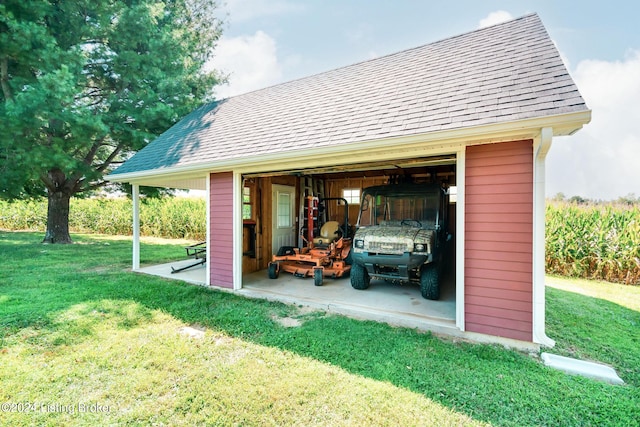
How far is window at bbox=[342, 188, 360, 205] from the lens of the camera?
8812 mm

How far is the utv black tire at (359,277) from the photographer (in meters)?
5.43

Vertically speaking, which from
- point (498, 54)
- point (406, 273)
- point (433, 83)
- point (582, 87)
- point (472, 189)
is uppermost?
point (498, 54)

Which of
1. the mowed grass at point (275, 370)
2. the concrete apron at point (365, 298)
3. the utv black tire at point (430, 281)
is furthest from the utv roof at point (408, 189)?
the mowed grass at point (275, 370)

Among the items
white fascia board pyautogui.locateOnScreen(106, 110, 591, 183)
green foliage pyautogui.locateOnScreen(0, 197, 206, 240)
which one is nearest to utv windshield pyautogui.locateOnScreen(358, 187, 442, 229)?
white fascia board pyautogui.locateOnScreen(106, 110, 591, 183)

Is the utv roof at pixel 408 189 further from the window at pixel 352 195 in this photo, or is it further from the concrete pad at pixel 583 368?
the concrete pad at pixel 583 368

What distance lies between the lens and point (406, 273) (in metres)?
4.69

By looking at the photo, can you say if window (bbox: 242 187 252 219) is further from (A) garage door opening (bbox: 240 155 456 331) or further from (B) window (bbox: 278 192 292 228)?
(B) window (bbox: 278 192 292 228)

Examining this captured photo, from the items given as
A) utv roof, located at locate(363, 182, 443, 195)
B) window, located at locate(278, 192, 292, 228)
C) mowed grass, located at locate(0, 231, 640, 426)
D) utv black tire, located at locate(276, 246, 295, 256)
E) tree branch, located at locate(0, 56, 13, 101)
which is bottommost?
mowed grass, located at locate(0, 231, 640, 426)

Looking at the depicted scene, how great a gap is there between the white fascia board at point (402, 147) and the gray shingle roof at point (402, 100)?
0.08 m

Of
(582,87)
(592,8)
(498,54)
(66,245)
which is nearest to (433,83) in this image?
(498,54)

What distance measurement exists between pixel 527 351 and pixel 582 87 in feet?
9.67

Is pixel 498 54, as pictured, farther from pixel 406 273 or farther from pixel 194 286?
pixel 194 286

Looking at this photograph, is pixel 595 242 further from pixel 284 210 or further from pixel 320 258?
pixel 284 210

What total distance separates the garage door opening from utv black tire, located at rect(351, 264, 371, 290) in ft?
0.43
